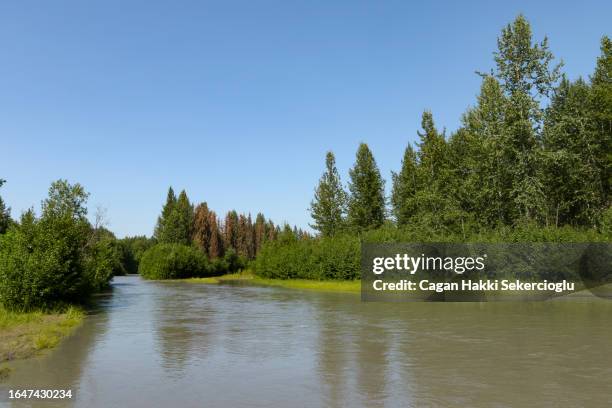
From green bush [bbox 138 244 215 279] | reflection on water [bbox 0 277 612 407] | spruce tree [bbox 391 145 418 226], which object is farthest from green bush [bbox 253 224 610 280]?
green bush [bbox 138 244 215 279]

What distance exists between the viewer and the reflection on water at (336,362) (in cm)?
1312

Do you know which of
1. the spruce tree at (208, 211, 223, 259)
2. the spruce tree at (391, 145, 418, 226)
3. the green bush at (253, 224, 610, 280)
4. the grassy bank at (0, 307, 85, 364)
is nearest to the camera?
the grassy bank at (0, 307, 85, 364)

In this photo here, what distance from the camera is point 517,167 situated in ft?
177

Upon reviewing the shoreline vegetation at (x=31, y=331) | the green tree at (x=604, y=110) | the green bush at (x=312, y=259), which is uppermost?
the green tree at (x=604, y=110)

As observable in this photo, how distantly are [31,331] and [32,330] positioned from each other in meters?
0.34

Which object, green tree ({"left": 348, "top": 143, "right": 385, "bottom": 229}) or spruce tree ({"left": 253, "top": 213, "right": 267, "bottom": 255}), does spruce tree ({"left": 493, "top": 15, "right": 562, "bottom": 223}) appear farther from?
spruce tree ({"left": 253, "top": 213, "right": 267, "bottom": 255})

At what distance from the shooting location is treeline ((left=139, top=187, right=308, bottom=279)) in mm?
114312

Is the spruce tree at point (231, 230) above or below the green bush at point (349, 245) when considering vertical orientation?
above

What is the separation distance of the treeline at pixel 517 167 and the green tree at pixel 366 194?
10.3 meters

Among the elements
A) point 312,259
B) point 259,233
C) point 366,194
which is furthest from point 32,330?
point 259,233

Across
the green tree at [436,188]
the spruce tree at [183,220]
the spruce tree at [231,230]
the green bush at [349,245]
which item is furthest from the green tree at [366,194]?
the spruce tree at [231,230]

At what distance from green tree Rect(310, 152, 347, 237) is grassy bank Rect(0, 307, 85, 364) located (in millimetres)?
61154

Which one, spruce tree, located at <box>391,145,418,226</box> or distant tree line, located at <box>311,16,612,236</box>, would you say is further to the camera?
spruce tree, located at <box>391,145,418,226</box>

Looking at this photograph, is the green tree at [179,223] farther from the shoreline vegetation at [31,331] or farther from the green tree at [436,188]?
the shoreline vegetation at [31,331]
